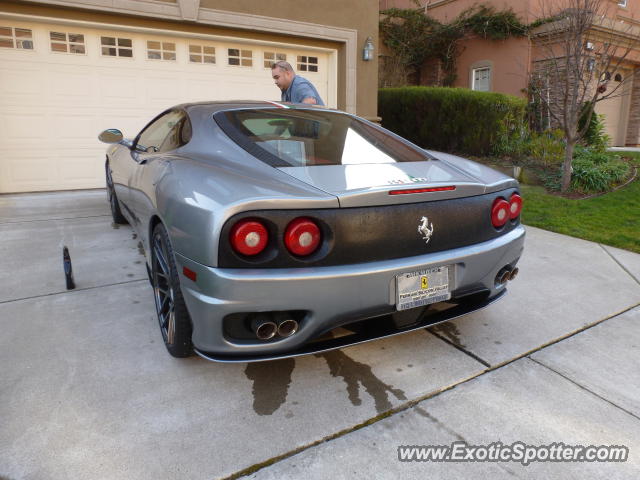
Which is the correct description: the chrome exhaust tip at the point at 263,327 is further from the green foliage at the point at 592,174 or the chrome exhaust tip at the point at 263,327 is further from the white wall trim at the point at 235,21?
the white wall trim at the point at 235,21

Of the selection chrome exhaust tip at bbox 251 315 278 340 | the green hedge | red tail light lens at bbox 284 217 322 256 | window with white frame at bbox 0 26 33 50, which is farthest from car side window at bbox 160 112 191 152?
the green hedge

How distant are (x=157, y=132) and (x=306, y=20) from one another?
5905 mm

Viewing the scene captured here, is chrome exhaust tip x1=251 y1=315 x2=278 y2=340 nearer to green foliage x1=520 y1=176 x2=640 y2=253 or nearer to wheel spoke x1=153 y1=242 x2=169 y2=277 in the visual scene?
wheel spoke x1=153 y1=242 x2=169 y2=277

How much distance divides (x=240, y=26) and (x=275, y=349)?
716cm

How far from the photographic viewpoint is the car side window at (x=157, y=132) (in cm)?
312

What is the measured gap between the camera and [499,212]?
2395 mm

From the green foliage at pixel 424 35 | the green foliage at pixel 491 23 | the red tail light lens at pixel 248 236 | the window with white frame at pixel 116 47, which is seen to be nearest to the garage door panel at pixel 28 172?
the window with white frame at pixel 116 47

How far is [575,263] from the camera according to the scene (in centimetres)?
400

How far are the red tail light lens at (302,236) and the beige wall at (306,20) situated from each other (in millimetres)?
6773

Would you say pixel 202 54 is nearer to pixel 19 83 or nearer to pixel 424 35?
pixel 19 83

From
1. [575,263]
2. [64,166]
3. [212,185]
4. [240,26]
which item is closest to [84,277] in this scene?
[212,185]

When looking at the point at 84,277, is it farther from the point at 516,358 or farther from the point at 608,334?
the point at 608,334

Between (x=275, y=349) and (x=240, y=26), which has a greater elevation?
(x=240, y=26)

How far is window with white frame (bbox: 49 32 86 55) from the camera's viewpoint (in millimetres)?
6895
